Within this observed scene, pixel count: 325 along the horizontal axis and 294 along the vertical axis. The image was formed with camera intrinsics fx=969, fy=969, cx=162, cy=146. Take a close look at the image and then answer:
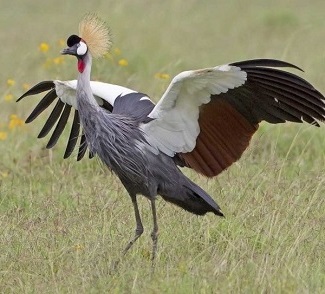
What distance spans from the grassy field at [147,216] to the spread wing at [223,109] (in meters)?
0.43

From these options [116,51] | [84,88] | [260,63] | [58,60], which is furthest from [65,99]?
[116,51]

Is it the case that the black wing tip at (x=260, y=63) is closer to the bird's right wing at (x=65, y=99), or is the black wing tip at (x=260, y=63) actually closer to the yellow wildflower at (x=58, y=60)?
the bird's right wing at (x=65, y=99)

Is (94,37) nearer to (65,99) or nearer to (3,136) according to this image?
(65,99)

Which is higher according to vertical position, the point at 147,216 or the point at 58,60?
the point at 58,60

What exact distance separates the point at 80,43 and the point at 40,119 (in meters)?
2.49

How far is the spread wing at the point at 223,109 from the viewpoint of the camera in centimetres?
443

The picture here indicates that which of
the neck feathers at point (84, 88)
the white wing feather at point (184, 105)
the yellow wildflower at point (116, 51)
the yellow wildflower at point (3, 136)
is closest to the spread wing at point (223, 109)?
the white wing feather at point (184, 105)

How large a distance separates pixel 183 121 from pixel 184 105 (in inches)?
4.5

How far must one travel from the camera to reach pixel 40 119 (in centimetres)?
732

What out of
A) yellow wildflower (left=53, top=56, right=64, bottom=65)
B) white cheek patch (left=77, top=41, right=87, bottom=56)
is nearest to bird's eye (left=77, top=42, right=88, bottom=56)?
white cheek patch (left=77, top=41, right=87, bottom=56)

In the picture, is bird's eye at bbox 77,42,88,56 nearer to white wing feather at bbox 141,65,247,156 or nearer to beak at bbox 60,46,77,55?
beak at bbox 60,46,77,55

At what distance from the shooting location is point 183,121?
15.6ft

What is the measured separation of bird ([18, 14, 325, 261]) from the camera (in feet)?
14.8

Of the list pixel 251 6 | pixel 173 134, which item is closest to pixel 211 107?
pixel 173 134
